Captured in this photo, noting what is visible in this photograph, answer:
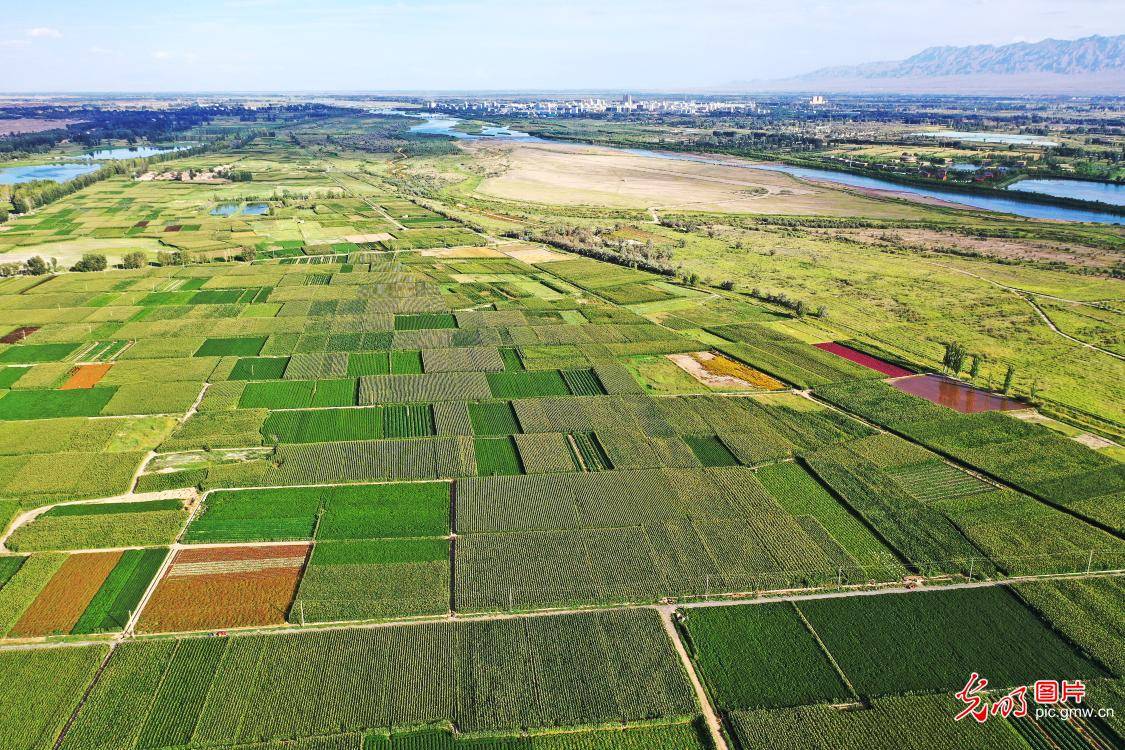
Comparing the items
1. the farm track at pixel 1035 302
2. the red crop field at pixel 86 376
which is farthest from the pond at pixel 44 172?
the farm track at pixel 1035 302

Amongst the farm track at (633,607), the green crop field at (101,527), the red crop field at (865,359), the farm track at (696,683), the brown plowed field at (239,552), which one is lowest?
the farm track at (696,683)

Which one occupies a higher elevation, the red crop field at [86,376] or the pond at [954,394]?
the red crop field at [86,376]

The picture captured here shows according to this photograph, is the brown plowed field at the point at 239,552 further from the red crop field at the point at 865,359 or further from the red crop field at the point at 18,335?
the red crop field at the point at 865,359

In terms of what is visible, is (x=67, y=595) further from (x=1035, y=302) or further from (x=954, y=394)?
(x=1035, y=302)

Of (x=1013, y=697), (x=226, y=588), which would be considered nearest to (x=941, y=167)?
(x=1013, y=697)

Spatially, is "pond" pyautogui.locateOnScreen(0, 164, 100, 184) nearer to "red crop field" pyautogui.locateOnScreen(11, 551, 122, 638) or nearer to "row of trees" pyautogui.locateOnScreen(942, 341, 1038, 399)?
"red crop field" pyautogui.locateOnScreen(11, 551, 122, 638)

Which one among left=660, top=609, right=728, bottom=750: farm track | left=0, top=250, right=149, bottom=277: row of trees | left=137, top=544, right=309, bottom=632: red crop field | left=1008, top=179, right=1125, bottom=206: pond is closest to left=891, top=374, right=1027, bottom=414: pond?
left=660, top=609, right=728, bottom=750: farm track
